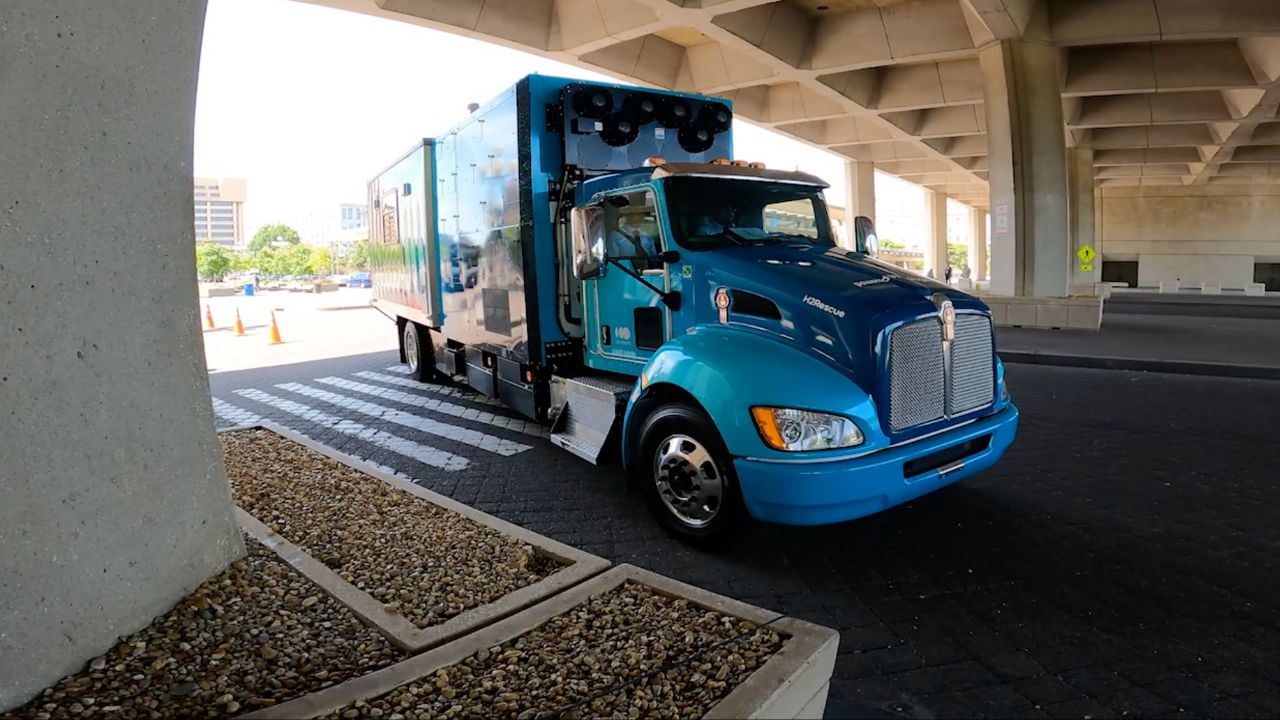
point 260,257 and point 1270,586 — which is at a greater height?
point 260,257

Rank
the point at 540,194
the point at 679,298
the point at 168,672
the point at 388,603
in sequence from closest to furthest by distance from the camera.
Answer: the point at 168,672, the point at 388,603, the point at 679,298, the point at 540,194

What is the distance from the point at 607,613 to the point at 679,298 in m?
2.66

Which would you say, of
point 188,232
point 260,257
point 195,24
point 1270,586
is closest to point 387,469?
point 188,232

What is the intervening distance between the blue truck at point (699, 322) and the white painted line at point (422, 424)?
478 mm

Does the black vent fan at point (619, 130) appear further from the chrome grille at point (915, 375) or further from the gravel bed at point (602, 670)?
the gravel bed at point (602, 670)

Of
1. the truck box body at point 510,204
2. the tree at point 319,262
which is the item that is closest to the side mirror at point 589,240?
the truck box body at point 510,204

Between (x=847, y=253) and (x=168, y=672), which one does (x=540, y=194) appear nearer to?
(x=847, y=253)

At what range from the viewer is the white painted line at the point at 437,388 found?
10.3m

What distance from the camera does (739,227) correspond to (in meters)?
5.66

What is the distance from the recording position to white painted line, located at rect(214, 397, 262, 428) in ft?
29.8

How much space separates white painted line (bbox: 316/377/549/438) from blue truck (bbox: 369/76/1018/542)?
2.00 feet

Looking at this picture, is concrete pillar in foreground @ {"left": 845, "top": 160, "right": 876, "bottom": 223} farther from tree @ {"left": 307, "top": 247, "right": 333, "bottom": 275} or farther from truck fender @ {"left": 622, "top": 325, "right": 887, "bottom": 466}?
tree @ {"left": 307, "top": 247, "right": 333, "bottom": 275}

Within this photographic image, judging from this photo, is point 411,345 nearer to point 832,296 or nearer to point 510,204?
point 510,204

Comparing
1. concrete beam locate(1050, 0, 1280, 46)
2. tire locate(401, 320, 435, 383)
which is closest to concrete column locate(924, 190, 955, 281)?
concrete beam locate(1050, 0, 1280, 46)
